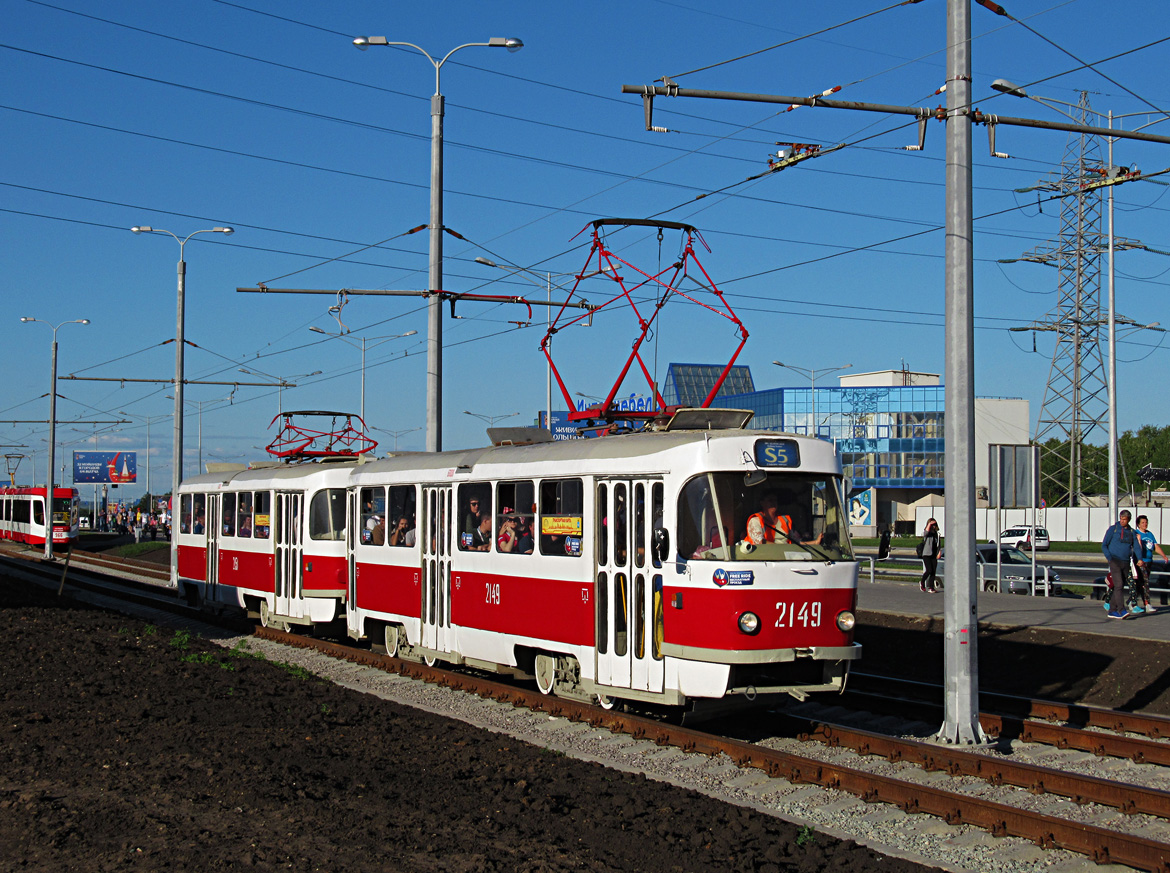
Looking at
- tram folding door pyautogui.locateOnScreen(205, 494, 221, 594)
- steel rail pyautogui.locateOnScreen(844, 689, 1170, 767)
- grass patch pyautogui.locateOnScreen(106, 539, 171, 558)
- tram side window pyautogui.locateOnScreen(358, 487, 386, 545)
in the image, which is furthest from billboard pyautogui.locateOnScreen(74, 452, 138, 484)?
steel rail pyautogui.locateOnScreen(844, 689, 1170, 767)

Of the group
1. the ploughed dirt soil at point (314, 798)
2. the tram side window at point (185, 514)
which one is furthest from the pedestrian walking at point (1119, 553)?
the tram side window at point (185, 514)

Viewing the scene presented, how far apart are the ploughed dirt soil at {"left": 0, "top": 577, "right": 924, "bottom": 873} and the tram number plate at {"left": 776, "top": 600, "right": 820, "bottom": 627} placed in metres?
2.32

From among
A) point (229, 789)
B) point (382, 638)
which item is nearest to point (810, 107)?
point (229, 789)

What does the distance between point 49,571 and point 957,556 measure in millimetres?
39061

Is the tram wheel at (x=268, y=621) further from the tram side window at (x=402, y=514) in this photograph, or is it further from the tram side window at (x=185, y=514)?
the tram side window at (x=402, y=514)

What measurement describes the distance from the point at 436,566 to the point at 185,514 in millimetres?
12239

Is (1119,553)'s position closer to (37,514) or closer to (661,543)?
(661,543)

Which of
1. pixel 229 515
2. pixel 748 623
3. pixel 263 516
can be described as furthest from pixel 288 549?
pixel 748 623

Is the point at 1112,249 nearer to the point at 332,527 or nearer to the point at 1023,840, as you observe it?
the point at 332,527

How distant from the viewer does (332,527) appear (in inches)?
741

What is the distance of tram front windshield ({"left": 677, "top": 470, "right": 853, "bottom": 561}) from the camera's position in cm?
1065

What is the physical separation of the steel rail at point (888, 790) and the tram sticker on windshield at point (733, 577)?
1454 mm

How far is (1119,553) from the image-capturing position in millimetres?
18172

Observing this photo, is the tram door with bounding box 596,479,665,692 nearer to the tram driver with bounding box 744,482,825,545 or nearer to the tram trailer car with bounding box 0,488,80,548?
the tram driver with bounding box 744,482,825,545
